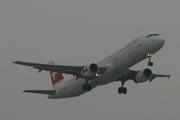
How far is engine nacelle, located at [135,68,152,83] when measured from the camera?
181ft

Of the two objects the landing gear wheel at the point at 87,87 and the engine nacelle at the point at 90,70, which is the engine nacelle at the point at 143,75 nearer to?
the landing gear wheel at the point at 87,87

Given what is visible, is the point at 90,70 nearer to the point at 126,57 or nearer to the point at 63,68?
the point at 63,68

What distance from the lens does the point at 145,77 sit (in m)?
55.3

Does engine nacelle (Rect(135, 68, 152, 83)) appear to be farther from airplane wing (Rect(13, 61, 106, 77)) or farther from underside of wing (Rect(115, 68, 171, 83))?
airplane wing (Rect(13, 61, 106, 77))

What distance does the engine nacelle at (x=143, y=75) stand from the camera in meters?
55.2

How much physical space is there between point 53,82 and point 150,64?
72.0ft

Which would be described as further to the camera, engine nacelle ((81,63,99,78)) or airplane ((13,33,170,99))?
engine nacelle ((81,63,99,78))

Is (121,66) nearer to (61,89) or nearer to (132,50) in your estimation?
(132,50)

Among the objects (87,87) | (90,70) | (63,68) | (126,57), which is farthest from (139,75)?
(63,68)

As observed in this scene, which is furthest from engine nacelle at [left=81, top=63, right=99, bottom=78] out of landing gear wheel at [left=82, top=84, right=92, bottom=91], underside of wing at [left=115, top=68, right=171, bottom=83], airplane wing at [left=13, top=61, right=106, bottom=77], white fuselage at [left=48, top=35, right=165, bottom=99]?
underside of wing at [left=115, top=68, right=171, bottom=83]

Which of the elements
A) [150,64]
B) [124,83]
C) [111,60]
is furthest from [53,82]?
[150,64]

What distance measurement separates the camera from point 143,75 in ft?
182

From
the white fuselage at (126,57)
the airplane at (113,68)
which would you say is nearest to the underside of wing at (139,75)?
the airplane at (113,68)

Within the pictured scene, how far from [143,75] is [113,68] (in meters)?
6.01
